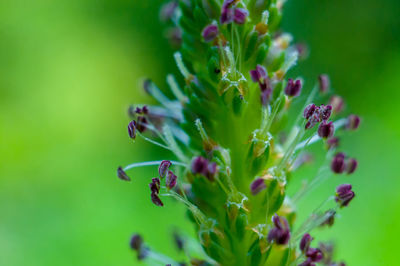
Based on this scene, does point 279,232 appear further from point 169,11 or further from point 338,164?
point 169,11

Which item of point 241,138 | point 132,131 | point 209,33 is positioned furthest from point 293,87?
point 132,131

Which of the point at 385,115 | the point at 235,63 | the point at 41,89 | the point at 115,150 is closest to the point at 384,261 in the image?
the point at 385,115

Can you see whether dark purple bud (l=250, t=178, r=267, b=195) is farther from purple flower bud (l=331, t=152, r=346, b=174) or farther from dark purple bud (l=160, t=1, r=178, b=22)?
dark purple bud (l=160, t=1, r=178, b=22)

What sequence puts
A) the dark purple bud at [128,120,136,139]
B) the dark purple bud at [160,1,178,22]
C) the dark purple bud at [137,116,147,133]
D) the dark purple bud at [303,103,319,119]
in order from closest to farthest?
the dark purple bud at [303,103,319,119]
the dark purple bud at [128,120,136,139]
the dark purple bud at [137,116,147,133]
the dark purple bud at [160,1,178,22]

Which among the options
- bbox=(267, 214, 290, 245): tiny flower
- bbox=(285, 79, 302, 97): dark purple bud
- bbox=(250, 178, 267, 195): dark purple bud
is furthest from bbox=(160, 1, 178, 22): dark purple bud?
bbox=(267, 214, 290, 245): tiny flower

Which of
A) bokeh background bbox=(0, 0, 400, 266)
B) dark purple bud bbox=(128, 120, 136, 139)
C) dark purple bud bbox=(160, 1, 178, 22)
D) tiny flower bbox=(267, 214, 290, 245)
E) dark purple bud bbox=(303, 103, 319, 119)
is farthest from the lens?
bokeh background bbox=(0, 0, 400, 266)

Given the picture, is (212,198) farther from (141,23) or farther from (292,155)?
(141,23)

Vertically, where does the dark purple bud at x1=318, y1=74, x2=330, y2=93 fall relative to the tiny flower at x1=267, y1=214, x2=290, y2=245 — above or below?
above
